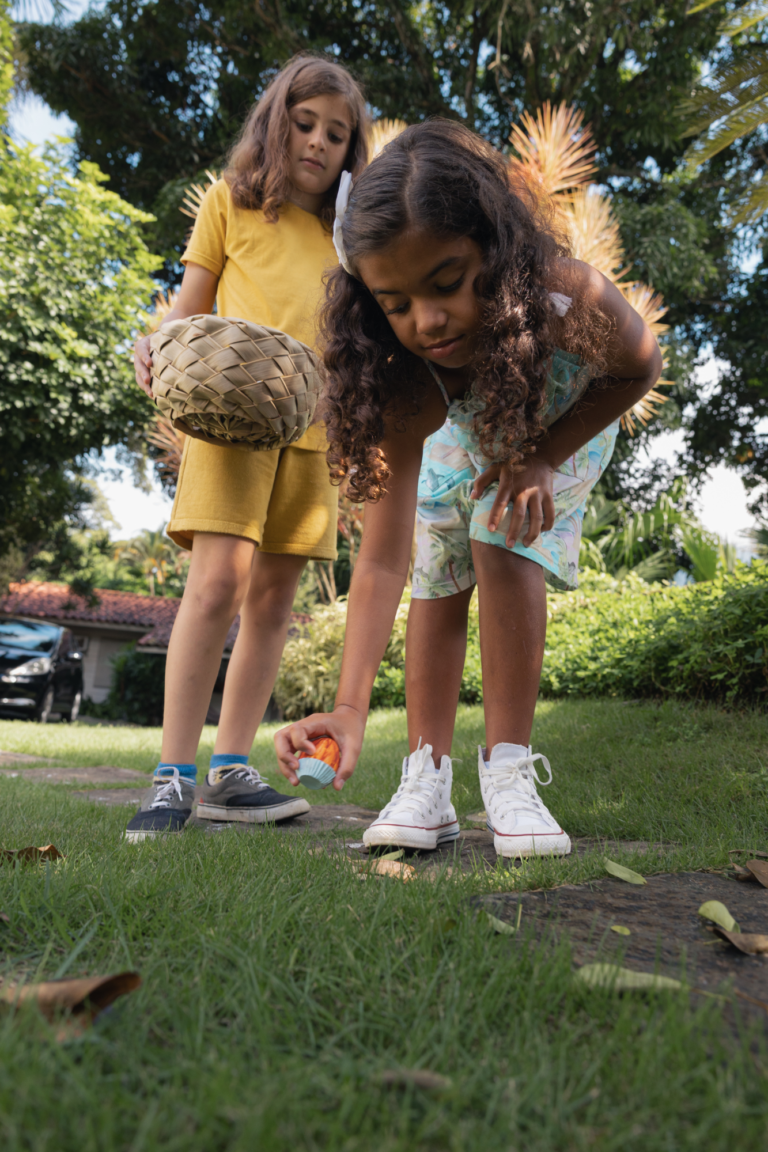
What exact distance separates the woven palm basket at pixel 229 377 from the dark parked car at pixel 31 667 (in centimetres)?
1033

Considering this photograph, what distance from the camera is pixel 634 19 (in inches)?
460

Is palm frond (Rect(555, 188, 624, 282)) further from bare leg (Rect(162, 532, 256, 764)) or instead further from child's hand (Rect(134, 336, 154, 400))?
bare leg (Rect(162, 532, 256, 764))

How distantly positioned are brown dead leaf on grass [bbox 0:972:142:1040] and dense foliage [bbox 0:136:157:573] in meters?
11.0

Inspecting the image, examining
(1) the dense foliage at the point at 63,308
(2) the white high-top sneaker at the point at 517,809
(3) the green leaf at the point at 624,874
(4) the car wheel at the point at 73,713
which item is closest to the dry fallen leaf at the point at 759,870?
(3) the green leaf at the point at 624,874

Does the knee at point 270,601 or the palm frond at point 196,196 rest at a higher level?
the palm frond at point 196,196

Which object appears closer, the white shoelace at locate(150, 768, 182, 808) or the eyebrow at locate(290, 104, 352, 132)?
the white shoelace at locate(150, 768, 182, 808)

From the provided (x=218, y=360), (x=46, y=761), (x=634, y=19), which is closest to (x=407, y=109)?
(x=634, y=19)

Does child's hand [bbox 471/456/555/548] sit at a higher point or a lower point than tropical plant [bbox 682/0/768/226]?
lower

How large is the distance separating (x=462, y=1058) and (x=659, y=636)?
14.4 ft

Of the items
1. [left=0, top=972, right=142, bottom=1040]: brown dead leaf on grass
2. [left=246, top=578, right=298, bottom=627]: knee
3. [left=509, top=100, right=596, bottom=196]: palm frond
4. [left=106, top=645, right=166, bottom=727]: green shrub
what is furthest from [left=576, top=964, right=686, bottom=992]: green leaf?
[left=106, top=645, right=166, bottom=727]: green shrub

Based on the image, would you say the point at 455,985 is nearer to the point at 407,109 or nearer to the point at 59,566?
the point at 407,109

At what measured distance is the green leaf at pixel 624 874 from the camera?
152 centimetres

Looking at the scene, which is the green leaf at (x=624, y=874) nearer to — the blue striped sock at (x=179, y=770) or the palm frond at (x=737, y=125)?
the blue striped sock at (x=179, y=770)

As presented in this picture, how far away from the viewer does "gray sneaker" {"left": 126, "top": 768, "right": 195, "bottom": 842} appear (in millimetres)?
2080
